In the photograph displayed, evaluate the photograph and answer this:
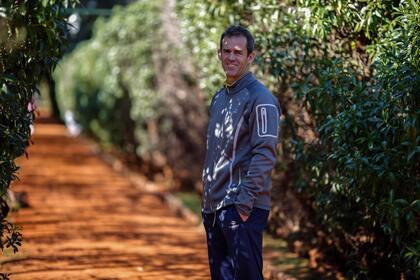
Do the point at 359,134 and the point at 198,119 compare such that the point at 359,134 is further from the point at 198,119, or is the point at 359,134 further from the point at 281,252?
the point at 198,119

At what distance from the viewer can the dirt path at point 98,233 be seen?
25.8 ft

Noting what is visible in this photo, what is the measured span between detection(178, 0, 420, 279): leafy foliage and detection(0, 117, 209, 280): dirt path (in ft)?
6.14

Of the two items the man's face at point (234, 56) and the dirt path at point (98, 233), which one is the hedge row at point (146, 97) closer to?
the dirt path at point (98, 233)

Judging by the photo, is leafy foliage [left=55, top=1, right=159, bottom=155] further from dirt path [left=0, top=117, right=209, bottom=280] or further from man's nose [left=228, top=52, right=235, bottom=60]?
man's nose [left=228, top=52, right=235, bottom=60]

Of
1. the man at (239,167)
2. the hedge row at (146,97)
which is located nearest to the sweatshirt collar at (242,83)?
the man at (239,167)

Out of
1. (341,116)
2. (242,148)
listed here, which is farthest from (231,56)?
(341,116)

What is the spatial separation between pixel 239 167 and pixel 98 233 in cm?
613

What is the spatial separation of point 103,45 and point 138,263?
440 inches

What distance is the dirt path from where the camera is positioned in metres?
7.86

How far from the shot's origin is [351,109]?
17.1 ft

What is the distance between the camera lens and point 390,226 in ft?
16.4

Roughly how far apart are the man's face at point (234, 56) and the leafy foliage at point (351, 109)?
1.00 meters

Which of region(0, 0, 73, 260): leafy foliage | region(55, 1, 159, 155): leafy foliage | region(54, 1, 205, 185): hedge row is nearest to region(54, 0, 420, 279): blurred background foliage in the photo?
region(0, 0, 73, 260): leafy foliage

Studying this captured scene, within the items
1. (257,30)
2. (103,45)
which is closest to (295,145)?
(257,30)
